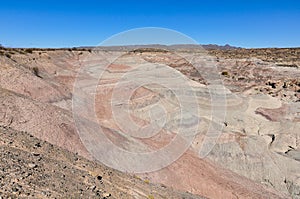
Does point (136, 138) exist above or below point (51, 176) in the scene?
below

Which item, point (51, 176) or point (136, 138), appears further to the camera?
point (136, 138)

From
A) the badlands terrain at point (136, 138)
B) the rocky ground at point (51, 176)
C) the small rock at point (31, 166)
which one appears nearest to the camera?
the rocky ground at point (51, 176)

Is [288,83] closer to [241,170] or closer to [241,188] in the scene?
[241,170]

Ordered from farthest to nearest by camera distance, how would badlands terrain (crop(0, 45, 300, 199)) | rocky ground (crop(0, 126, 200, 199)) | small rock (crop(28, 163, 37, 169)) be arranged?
badlands terrain (crop(0, 45, 300, 199)) → small rock (crop(28, 163, 37, 169)) → rocky ground (crop(0, 126, 200, 199))

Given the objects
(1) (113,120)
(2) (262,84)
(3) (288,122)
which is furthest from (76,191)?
(2) (262,84)

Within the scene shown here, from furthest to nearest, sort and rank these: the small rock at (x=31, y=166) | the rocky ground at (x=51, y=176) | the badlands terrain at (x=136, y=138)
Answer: the badlands terrain at (x=136, y=138) < the small rock at (x=31, y=166) < the rocky ground at (x=51, y=176)

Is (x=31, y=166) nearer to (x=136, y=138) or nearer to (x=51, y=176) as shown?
(x=51, y=176)

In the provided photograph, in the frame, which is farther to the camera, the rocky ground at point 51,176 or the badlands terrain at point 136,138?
the badlands terrain at point 136,138

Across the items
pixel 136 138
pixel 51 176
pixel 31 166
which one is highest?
pixel 31 166

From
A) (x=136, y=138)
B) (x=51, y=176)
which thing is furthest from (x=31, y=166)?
(x=136, y=138)
